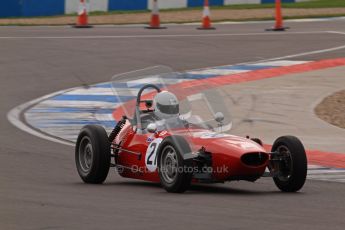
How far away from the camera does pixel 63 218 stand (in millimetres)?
8039

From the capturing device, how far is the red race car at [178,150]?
956 cm

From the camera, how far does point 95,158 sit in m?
10.6

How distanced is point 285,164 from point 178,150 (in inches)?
43.0

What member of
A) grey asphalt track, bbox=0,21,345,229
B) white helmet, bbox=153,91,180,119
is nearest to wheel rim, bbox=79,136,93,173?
grey asphalt track, bbox=0,21,345,229

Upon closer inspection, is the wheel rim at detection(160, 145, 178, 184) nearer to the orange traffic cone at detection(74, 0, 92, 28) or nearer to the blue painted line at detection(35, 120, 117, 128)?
the blue painted line at detection(35, 120, 117, 128)

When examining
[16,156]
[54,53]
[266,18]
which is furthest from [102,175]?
[266,18]

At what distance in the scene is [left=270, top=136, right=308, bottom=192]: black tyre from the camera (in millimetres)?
9820

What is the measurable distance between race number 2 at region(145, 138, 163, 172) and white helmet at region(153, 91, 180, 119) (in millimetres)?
388

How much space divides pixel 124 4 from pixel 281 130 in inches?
654

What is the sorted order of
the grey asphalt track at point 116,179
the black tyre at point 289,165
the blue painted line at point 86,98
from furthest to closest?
1. the blue painted line at point 86,98
2. the black tyre at point 289,165
3. the grey asphalt track at point 116,179

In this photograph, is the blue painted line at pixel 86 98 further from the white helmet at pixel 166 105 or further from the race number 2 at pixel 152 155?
the race number 2 at pixel 152 155

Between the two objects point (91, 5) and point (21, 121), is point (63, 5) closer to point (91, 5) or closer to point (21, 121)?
point (91, 5)

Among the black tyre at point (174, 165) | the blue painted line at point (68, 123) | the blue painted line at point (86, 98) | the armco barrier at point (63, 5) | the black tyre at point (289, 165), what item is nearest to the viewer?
the black tyre at point (174, 165)

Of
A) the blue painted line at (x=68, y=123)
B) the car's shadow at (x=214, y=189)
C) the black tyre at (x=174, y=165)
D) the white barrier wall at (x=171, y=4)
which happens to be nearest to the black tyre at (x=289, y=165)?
the car's shadow at (x=214, y=189)
